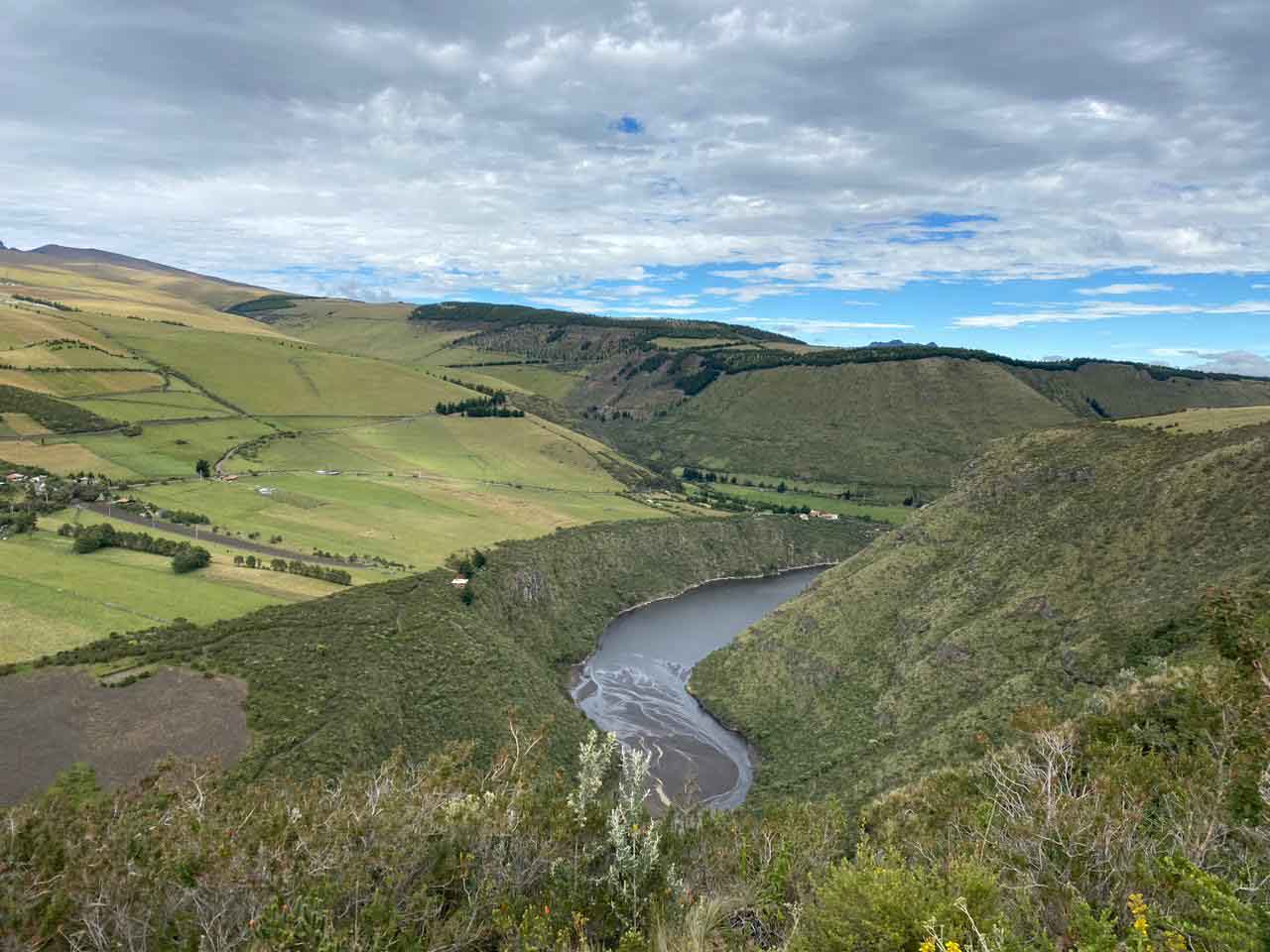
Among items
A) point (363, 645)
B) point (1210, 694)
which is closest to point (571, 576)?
point (363, 645)

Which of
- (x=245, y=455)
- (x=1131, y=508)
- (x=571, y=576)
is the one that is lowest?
(x=571, y=576)

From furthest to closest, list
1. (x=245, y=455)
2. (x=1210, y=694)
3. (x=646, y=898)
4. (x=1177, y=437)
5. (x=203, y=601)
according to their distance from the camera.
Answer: (x=245, y=455), (x=1177, y=437), (x=203, y=601), (x=1210, y=694), (x=646, y=898)

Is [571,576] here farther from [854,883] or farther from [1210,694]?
[854,883]

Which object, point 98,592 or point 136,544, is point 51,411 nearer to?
point 136,544

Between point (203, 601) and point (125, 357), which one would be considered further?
point (125, 357)

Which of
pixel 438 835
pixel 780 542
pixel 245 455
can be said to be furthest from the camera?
pixel 780 542

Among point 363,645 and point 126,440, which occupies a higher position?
point 126,440

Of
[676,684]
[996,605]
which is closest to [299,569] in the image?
[676,684]
